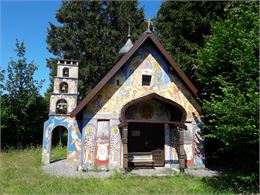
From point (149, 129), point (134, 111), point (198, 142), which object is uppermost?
point (134, 111)

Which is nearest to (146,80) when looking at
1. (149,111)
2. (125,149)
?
(149,111)

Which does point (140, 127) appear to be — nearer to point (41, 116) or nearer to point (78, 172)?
point (78, 172)

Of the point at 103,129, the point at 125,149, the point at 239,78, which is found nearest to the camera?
the point at 239,78

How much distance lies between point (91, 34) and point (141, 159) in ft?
66.0

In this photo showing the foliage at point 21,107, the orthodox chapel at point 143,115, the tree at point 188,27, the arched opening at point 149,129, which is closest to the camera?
the orthodox chapel at point 143,115

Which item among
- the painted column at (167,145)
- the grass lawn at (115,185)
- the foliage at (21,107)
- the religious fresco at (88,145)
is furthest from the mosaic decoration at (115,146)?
the foliage at (21,107)

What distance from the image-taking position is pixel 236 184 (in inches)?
327

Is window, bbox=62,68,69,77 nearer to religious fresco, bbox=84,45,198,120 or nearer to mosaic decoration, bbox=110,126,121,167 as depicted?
religious fresco, bbox=84,45,198,120

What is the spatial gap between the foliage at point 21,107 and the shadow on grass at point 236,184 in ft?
49.6

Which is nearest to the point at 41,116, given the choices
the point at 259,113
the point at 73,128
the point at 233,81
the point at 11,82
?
the point at 11,82

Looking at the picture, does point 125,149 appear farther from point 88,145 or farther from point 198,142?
point 198,142

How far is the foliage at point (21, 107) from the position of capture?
18.1 m

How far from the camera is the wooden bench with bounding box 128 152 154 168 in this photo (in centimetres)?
1162

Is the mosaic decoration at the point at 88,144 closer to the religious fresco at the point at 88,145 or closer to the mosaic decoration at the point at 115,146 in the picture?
the religious fresco at the point at 88,145
